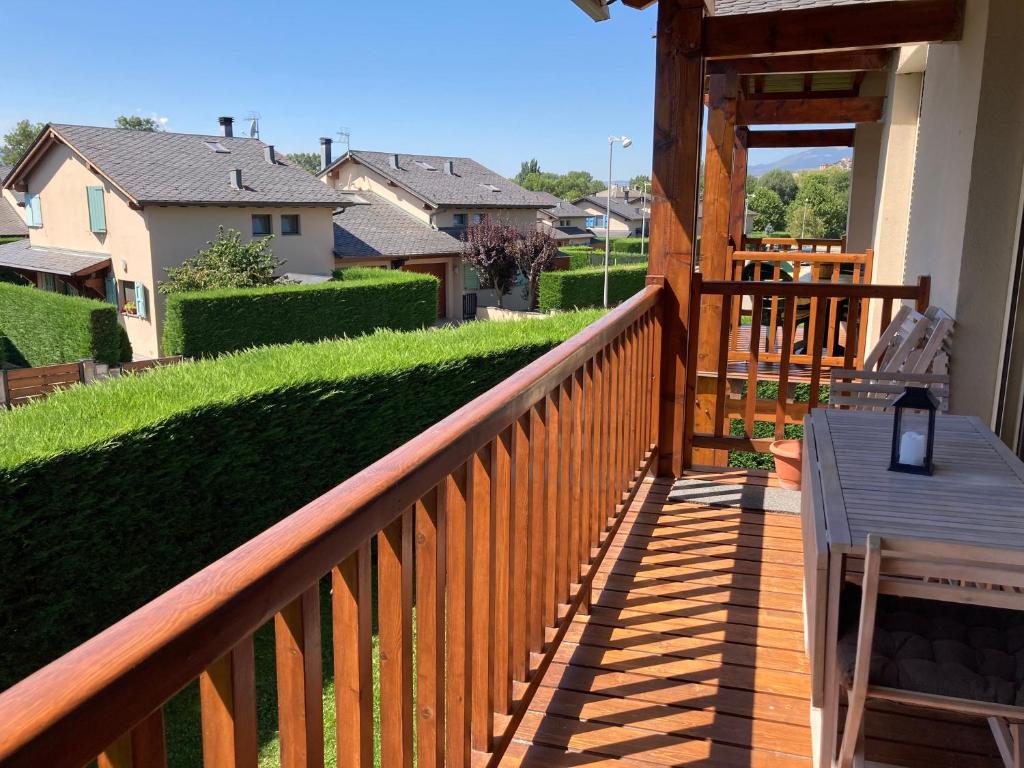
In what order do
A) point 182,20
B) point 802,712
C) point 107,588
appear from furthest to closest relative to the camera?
point 182,20 → point 107,588 → point 802,712

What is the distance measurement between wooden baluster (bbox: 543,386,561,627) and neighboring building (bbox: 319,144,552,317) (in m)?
29.3

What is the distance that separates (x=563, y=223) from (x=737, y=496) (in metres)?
49.9

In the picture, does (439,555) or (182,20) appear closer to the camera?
(439,555)

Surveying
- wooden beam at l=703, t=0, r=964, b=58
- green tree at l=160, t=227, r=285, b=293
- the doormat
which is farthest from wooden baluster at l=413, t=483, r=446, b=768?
green tree at l=160, t=227, r=285, b=293

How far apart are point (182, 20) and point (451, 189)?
190ft

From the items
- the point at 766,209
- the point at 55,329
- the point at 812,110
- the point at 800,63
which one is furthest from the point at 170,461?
the point at 766,209

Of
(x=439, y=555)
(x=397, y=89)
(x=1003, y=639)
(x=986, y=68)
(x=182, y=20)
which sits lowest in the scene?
(x=1003, y=639)

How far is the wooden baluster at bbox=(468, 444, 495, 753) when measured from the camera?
1.69m

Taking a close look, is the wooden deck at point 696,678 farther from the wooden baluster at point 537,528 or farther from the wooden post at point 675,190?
the wooden post at point 675,190

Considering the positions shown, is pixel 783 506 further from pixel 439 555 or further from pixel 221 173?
pixel 221 173

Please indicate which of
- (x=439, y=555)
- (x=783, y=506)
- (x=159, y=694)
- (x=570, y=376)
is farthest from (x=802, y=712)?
(x=159, y=694)

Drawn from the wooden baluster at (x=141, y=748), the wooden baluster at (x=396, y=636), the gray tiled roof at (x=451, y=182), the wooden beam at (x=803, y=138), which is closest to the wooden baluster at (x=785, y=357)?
the wooden baluster at (x=396, y=636)

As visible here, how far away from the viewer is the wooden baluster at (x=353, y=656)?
1.12m

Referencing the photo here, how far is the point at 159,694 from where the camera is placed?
69 cm
